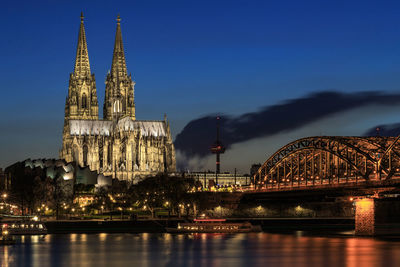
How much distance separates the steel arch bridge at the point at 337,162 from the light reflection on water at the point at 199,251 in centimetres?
784

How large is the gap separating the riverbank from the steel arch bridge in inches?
284

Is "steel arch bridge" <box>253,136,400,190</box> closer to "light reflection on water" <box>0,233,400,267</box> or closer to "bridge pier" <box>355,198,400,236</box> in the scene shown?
"bridge pier" <box>355,198,400,236</box>

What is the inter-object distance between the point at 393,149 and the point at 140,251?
132 feet

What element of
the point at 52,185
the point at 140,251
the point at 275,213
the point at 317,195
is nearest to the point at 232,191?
the point at 275,213

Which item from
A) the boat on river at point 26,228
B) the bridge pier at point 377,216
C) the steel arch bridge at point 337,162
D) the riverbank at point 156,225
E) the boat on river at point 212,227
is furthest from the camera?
the riverbank at point 156,225

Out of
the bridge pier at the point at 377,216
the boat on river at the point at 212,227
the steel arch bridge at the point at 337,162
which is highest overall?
the steel arch bridge at the point at 337,162

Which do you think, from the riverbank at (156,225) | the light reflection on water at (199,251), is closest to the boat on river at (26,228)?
the light reflection on water at (199,251)

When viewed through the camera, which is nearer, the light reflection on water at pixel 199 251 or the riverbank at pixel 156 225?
the light reflection on water at pixel 199 251

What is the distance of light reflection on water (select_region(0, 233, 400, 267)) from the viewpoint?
9000 centimetres

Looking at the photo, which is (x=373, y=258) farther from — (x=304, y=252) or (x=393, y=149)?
(x=393, y=149)

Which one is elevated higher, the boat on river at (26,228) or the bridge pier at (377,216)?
the bridge pier at (377,216)

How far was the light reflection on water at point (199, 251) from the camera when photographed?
9000 centimetres

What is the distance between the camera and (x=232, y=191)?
507ft

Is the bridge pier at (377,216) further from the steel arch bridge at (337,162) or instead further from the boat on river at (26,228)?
the boat on river at (26,228)
